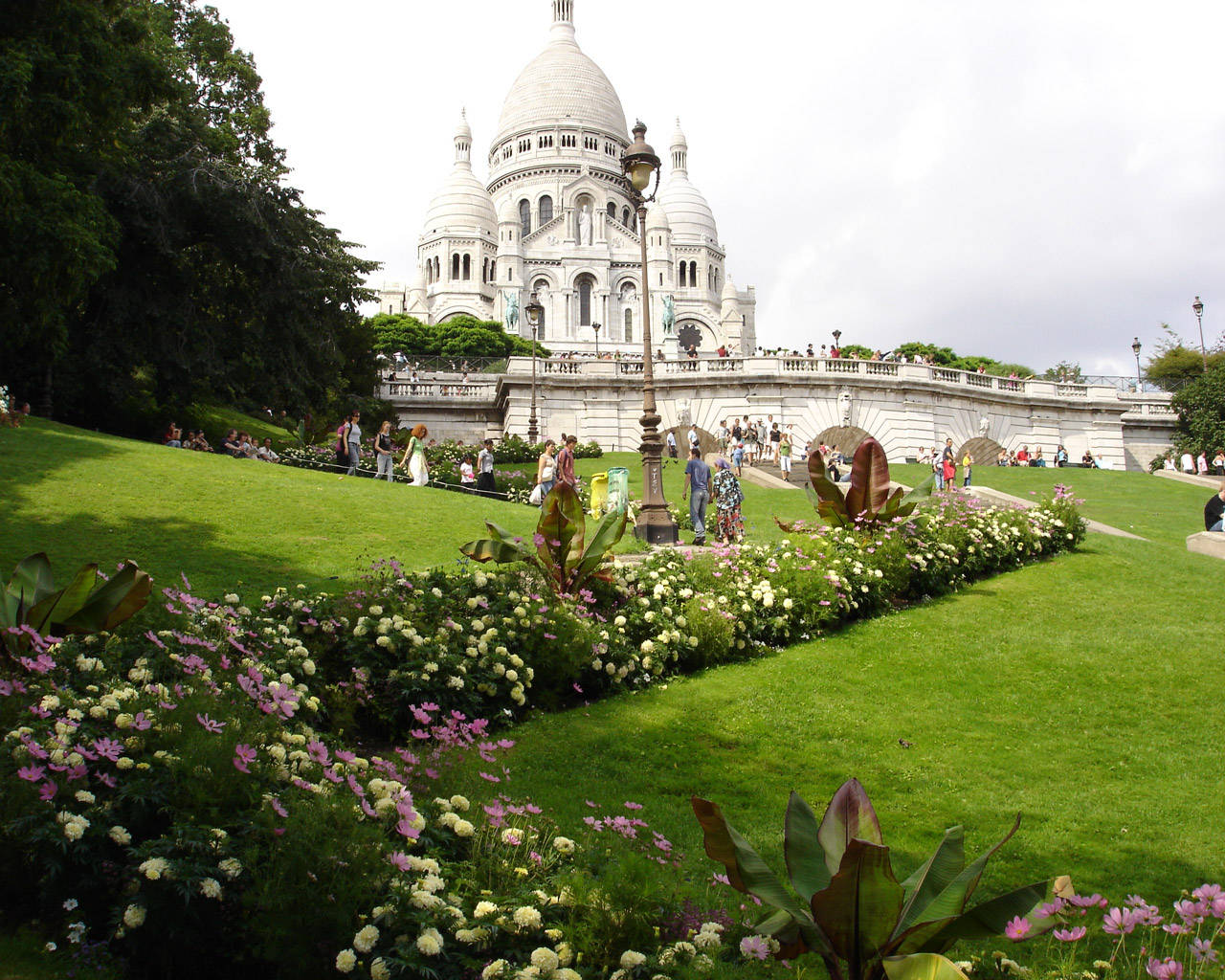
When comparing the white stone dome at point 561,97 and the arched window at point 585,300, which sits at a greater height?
the white stone dome at point 561,97

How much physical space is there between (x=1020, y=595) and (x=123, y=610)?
844 centimetres

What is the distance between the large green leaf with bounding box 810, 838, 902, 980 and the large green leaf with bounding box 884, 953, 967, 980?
0.12m

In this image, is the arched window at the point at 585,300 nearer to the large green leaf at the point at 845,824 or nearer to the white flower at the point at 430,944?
the large green leaf at the point at 845,824

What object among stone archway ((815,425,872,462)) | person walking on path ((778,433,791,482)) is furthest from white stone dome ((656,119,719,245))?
person walking on path ((778,433,791,482))

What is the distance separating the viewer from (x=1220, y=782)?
5367 millimetres

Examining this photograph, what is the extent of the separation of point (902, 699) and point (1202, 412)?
111 ft

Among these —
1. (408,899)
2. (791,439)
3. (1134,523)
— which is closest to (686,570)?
(408,899)

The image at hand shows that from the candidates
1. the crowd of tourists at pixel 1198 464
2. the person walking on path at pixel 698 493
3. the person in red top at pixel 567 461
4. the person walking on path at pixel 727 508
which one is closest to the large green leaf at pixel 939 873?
the person walking on path at pixel 727 508

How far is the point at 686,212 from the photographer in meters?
79.6

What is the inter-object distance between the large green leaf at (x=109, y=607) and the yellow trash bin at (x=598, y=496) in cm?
978

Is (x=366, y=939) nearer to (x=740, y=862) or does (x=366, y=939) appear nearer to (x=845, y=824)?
(x=740, y=862)

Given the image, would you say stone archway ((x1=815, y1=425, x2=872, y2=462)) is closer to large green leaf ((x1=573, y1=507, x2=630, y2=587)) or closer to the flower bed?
large green leaf ((x1=573, y1=507, x2=630, y2=587))

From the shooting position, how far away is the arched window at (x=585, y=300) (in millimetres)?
76812

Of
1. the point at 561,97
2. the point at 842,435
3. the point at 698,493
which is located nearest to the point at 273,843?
the point at 698,493
